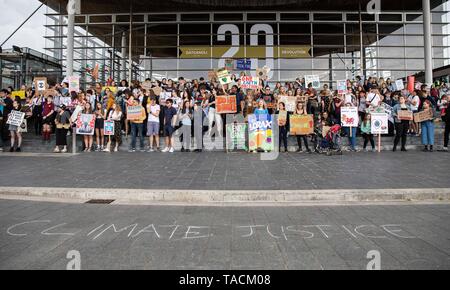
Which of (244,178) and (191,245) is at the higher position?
(244,178)

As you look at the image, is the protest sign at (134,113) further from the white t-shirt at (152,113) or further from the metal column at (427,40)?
the metal column at (427,40)

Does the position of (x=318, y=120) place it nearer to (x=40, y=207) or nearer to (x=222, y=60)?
(x=40, y=207)

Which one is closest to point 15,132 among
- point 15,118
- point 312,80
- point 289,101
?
point 15,118

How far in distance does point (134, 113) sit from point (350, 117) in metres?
8.66

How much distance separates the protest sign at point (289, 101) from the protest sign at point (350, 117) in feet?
6.38

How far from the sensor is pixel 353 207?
18.5 feet

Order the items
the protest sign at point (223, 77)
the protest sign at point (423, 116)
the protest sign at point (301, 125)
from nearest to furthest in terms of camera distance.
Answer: the protest sign at point (301, 125) → the protest sign at point (423, 116) → the protest sign at point (223, 77)

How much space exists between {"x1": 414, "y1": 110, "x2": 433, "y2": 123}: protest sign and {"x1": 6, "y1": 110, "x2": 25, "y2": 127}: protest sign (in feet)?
52.4

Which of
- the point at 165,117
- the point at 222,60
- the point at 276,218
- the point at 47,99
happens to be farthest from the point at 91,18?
the point at 276,218

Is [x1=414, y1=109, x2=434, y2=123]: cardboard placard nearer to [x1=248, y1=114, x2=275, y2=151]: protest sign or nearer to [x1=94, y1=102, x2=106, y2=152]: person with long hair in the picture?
[x1=248, y1=114, x2=275, y2=151]: protest sign

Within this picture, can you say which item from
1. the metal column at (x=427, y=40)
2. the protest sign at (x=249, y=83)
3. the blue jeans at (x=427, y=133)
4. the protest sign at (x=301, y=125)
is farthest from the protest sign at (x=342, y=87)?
the metal column at (x=427, y=40)

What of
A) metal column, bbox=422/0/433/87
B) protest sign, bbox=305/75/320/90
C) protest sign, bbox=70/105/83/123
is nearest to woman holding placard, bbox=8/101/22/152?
protest sign, bbox=70/105/83/123

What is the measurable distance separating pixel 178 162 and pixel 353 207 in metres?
5.86

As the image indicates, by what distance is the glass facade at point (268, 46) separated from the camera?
2241 cm
